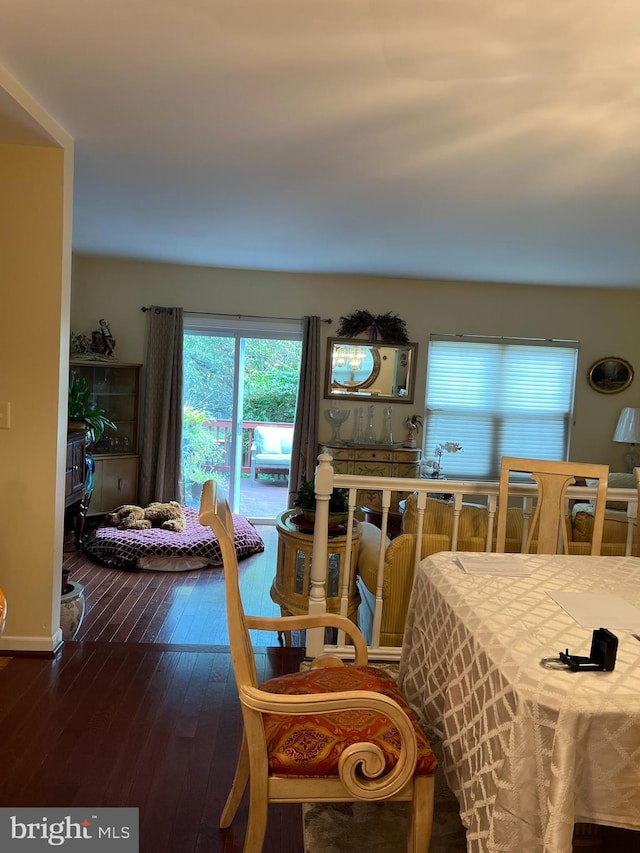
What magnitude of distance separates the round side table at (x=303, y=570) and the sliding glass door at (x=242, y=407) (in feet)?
10.8

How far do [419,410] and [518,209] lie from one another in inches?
115

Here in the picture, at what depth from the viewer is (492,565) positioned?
6.36 feet

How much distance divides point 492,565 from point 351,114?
1.85 m

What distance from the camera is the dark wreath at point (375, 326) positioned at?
19.9 ft

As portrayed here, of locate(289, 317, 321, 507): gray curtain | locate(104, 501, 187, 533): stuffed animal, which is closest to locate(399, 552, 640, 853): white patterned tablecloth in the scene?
locate(104, 501, 187, 533): stuffed animal

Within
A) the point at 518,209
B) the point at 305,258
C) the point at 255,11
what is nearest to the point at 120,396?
the point at 305,258

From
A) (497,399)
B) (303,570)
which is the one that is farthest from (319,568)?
(497,399)

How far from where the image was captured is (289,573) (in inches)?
118

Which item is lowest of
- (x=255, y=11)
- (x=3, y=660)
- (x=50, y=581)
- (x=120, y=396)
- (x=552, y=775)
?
(x=3, y=660)

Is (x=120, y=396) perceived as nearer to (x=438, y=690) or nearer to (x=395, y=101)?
(x=395, y=101)

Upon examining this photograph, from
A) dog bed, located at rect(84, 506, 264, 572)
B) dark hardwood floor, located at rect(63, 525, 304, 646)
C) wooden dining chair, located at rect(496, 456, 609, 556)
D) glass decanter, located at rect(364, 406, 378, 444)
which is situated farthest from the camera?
glass decanter, located at rect(364, 406, 378, 444)

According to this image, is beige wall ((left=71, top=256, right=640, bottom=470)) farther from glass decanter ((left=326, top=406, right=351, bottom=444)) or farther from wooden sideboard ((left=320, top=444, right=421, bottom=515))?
wooden sideboard ((left=320, top=444, right=421, bottom=515))

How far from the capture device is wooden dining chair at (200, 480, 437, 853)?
4.46 ft

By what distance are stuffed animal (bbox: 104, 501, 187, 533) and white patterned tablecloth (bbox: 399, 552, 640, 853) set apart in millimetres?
3920
